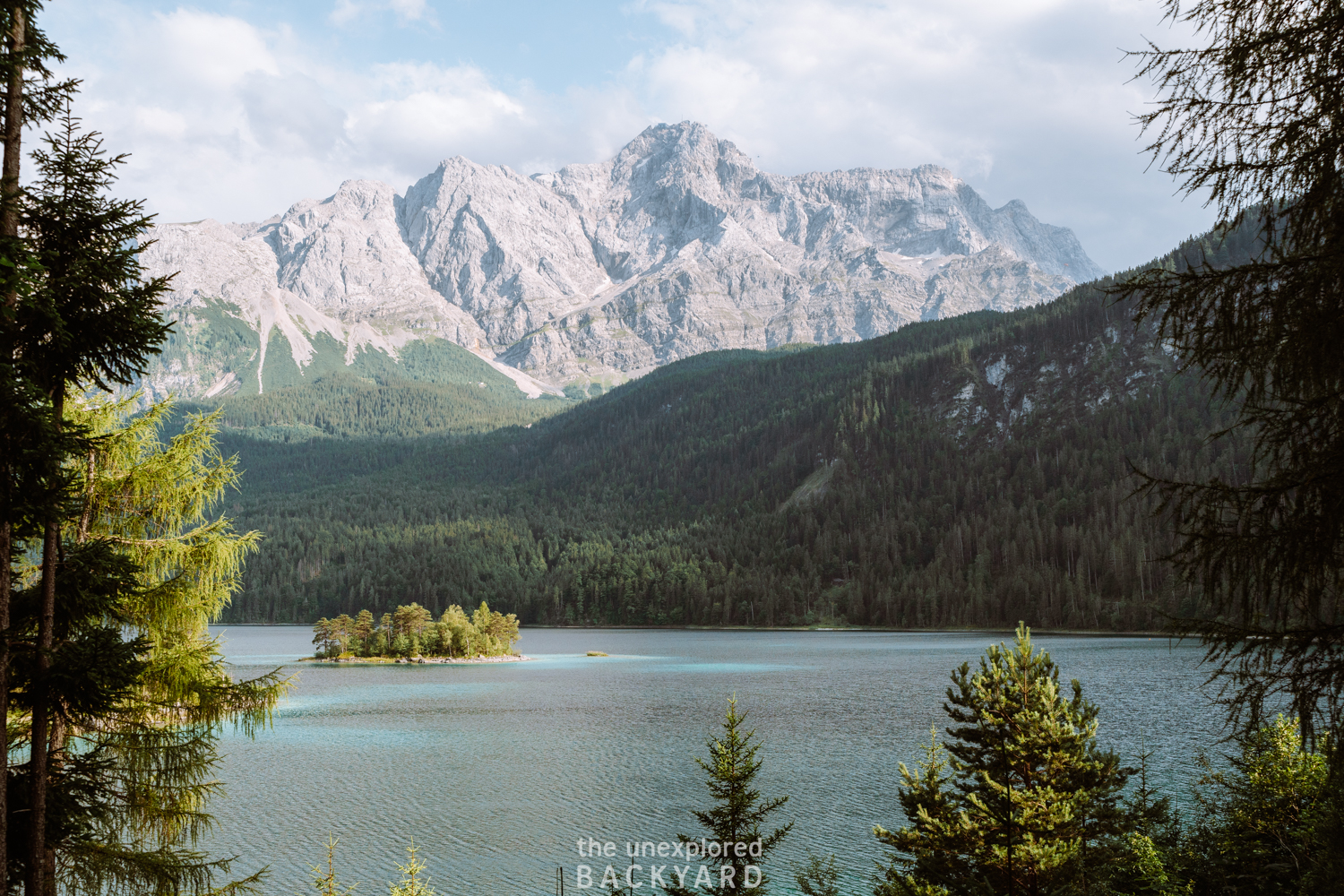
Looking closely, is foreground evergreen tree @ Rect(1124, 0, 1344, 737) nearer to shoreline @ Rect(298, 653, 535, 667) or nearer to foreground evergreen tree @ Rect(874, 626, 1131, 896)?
foreground evergreen tree @ Rect(874, 626, 1131, 896)

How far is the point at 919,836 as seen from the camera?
78.9 feet

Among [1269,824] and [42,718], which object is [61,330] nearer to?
[42,718]

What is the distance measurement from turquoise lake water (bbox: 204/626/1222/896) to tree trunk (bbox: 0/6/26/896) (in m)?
30.8

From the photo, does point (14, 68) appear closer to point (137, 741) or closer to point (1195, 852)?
point (137, 741)

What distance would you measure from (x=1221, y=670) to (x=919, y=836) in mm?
17157

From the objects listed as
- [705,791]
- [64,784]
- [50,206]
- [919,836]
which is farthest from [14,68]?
[705,791]

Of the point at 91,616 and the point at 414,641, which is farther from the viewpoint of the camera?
the point at 414,641

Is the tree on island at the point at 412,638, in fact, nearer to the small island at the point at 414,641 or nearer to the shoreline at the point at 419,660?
the small island at the point at 414,641

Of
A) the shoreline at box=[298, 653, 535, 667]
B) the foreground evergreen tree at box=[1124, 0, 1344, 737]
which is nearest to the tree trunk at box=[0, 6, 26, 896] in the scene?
the foreground evergreen tree at box=[1124, 0, 1344, 737]

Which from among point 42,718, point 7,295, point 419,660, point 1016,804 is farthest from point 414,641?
point 7,295

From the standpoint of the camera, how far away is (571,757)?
2635 inches

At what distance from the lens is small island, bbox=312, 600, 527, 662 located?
15775 centimetres

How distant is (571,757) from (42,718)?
58.9m

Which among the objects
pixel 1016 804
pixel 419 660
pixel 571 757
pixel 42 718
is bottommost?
pixel 419 660
